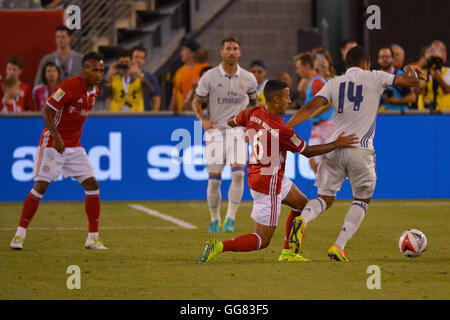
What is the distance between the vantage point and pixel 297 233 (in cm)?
872

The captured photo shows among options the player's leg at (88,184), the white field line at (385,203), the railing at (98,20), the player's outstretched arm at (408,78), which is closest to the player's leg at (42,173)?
the player's leg at (88,184)

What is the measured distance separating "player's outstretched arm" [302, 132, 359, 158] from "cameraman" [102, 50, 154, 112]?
688 cm

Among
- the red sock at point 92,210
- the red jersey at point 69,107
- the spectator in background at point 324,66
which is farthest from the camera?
the spectator in background at point 324,66

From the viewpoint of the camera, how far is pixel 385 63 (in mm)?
14797

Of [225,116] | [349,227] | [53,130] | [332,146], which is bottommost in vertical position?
[349,227]

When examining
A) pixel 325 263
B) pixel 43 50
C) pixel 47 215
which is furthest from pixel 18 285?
pixel 43 50

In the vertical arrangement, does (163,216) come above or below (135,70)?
below

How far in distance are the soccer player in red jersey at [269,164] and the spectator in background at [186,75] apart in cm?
691

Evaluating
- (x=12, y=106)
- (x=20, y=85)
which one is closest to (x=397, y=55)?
(x=20, y=85)

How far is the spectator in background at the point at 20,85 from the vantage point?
50.4 ft

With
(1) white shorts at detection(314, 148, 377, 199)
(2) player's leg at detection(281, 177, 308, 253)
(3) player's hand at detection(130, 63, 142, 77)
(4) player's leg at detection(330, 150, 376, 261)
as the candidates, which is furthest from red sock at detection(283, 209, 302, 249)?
(3) player's hand at detection(130, 63, 142, 77)

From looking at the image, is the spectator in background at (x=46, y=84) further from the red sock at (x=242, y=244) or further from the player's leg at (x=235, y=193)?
the red sock at (x=242, y=244)

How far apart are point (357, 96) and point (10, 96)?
7.88m

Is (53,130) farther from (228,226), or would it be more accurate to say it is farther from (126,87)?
(126,87)
